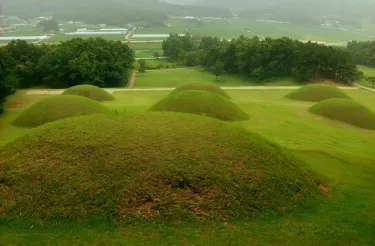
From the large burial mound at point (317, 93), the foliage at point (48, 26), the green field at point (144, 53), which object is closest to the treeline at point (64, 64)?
the large burial mound at point (317, 93)

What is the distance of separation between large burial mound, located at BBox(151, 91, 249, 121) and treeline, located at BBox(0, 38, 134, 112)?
23.2 m

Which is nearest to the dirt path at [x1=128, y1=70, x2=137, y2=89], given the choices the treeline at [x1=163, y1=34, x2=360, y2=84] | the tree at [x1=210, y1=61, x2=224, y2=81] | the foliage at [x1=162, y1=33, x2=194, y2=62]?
the treeline at [x1=163, y1=34, x2=360, y2=84]

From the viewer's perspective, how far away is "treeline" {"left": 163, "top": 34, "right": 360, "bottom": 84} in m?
47.1

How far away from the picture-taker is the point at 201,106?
2023cm

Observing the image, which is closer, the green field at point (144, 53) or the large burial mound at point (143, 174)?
the large burial mound at point (143, 174)

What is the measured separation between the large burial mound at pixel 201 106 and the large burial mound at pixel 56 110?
13.1ft

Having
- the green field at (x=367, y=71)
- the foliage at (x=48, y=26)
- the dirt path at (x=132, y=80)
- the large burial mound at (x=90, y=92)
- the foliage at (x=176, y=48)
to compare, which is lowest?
the dirt path at (x=132, y=80)

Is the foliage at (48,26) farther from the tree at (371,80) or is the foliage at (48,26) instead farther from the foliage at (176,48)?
the tree at (371,80)

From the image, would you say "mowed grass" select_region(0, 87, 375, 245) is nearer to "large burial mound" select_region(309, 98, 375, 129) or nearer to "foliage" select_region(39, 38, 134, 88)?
"large burial mound" select_region(309, 98, 375, 129)

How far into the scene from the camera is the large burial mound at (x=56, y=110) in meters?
19.4

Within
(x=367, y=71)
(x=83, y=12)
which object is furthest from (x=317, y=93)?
(x=83, y=12)

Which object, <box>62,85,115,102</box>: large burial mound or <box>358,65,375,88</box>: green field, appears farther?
<box>358,65,375,88</box>: green field

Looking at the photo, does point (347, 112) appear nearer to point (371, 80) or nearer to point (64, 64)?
point (371, 80)

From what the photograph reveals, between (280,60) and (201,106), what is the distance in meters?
35.9
